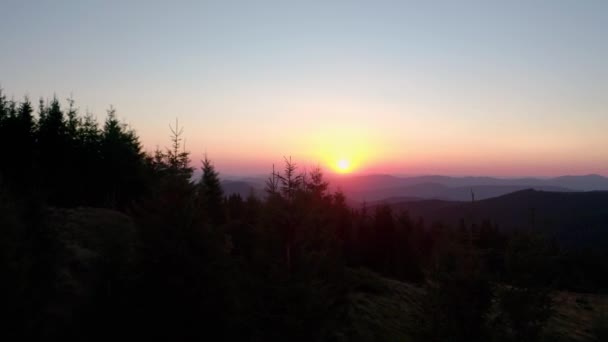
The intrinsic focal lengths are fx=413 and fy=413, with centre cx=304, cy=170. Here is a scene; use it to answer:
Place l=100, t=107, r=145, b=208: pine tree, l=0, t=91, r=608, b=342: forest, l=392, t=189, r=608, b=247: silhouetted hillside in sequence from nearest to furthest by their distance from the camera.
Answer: l=0, t=91, r=608, b=342: forest < l=100, t=107, r=145, b=208: pine tree < l=392, t=189, r=608, b=247: silhouetted hillside

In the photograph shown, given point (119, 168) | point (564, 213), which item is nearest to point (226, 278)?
point (119, 168)

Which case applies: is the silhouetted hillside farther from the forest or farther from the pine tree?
the forest

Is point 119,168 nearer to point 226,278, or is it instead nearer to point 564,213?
point 226,278

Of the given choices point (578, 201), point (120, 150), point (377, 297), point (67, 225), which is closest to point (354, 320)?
point (377, 297)

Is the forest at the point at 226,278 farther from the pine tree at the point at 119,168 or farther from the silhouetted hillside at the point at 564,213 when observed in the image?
the silhouetted hillside at the point at 564,213

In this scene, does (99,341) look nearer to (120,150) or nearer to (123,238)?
(123,238)

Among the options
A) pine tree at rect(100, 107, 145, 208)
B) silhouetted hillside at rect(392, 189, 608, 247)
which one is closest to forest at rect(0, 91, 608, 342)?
pine tree at rect(100, 107, 145, 208)

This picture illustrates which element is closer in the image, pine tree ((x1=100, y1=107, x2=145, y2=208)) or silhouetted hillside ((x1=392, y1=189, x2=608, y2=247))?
pine tree ((x1=100, y1=107, x2=145, y2=208))

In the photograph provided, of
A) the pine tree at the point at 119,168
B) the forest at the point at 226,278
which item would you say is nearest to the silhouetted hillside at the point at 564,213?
the pine tree at the point at 119,168

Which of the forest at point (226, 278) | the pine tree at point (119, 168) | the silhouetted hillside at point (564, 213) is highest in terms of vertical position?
the pine tree at point (119, 168)

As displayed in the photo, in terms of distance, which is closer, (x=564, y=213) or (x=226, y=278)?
(x=226, y=278)

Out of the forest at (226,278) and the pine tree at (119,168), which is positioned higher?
the pine tree at (119,168)

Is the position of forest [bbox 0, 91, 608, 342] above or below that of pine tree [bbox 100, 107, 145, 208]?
below

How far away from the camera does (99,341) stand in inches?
515
